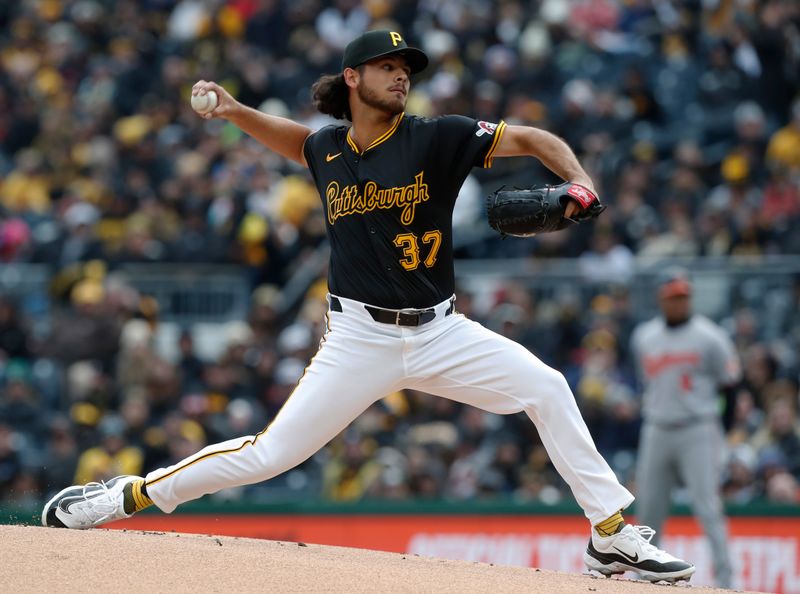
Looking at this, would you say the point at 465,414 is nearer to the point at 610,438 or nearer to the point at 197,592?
the point at 610,438

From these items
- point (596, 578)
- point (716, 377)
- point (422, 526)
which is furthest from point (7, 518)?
point (716, 377)

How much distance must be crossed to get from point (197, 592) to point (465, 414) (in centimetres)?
693

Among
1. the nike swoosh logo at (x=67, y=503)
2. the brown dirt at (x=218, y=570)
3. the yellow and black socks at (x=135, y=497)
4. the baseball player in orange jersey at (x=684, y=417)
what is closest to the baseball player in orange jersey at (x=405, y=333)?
the yellow and black socks at (x=135, y=497)

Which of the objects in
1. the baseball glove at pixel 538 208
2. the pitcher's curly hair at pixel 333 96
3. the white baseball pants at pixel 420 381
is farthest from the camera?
the pitcher's curly hair at pixel 333 96

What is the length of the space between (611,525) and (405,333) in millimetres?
1227

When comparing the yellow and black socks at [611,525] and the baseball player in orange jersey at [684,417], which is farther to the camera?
the baseball player in orange jersey at [684,417]

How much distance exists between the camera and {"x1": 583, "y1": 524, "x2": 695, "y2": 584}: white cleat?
587cm

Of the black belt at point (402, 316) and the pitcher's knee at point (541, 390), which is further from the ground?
the black belt at point (402, 316)

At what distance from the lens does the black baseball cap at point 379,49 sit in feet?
19.1

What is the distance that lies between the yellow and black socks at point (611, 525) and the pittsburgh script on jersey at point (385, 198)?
5.09 feet

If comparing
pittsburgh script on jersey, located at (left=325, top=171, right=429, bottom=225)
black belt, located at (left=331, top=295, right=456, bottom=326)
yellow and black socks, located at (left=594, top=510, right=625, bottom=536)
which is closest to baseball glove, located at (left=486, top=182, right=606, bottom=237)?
pittsburgh script on jersey, located at (left=325, top=171, right=429, bottom=225)

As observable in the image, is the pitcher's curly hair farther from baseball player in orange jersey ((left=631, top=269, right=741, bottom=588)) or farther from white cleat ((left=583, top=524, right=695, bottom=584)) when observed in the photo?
baseball player in orange jersey ((left=631, top=269, right=741, bottom=588))

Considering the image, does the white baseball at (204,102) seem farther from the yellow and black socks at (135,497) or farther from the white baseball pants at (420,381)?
the yellow and black socks at (135,497)

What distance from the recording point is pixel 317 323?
12500mm
